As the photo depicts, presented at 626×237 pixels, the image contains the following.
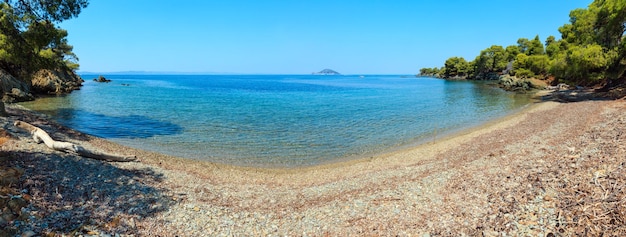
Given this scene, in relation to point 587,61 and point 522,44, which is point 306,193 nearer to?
point 587,61

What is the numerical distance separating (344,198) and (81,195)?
7.23 meters

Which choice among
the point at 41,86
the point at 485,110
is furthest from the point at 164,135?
the point at 41,86

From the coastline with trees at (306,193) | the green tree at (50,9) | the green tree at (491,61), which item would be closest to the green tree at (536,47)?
the green tree at (491,61)

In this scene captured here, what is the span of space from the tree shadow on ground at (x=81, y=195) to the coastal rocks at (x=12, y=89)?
2903 centimetres

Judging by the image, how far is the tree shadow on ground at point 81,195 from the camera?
20.7 feet

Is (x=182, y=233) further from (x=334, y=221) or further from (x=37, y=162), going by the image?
(x=37, y=162)

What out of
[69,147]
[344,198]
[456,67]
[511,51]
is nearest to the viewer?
[344,198]

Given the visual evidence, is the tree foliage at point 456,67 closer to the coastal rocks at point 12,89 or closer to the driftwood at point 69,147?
the coastal rocks at point 12,89

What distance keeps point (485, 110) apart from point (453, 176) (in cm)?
2955

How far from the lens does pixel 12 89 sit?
33.2 metres

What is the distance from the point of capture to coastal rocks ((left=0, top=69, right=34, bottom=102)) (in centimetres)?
3098

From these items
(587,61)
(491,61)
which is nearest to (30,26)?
(587,61)

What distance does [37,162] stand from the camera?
9.34 metres

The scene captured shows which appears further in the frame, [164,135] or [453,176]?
[164,135]
